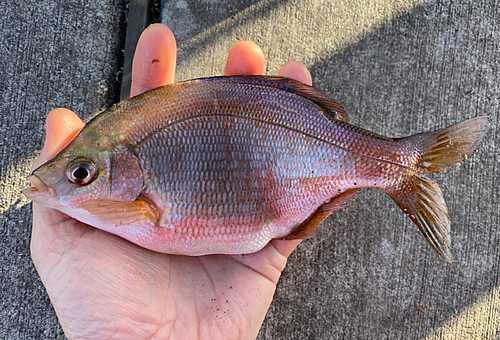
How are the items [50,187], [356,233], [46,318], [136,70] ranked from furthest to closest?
[356,233]
[46,318]
[136,70]
[50,187]

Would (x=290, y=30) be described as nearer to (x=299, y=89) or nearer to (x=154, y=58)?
(x=299, y=89)

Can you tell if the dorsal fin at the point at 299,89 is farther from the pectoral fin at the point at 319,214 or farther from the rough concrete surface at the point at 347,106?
the rough concrete surface at the point at 347,106

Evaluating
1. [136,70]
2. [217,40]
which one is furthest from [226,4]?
[136,70]

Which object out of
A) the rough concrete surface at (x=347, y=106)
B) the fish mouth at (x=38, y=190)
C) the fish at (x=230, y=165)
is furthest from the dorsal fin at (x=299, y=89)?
the fish mouth at (x=38, y=190)

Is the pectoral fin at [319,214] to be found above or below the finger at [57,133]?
below

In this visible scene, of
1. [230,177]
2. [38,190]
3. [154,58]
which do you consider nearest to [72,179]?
[38,190]

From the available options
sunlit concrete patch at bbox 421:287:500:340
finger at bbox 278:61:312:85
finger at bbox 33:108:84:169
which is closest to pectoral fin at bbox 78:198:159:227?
finger at bbox 33:108:84:169

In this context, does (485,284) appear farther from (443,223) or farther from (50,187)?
(50,187)
